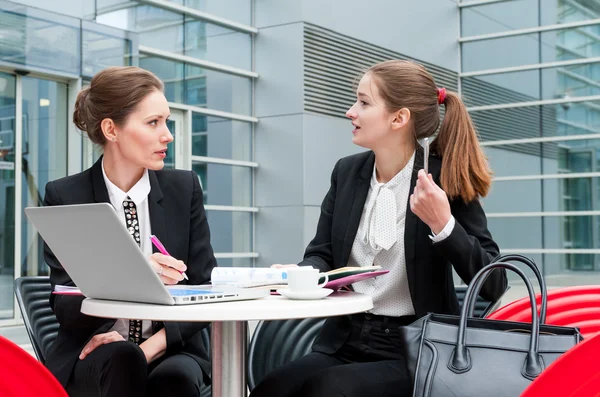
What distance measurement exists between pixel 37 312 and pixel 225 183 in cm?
662

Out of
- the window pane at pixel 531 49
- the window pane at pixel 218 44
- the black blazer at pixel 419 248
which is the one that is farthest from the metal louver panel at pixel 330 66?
the black blazer at pixel 419 248

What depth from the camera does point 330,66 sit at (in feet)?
29.7

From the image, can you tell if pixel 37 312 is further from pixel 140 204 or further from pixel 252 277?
pixel 252 277

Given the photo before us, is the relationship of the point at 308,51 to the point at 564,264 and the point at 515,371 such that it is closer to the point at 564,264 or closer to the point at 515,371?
the point at 564,264

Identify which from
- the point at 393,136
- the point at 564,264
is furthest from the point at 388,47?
the point at 393,136

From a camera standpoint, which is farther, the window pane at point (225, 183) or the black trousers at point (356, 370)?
the window pane at point (225, 183)

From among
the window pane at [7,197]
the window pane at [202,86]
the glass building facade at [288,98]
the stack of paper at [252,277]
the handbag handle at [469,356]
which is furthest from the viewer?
the window pane at [202,86]

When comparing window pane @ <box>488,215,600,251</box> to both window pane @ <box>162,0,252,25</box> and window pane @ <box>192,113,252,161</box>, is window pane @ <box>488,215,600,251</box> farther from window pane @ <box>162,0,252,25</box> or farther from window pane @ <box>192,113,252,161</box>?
window pane @ <box>162,0,252,25</box>

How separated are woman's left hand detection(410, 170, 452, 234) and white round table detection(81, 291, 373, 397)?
0.95 ft

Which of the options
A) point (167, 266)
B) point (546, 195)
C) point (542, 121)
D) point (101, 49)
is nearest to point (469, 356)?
point (167, 266)

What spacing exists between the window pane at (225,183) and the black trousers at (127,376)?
6.53m

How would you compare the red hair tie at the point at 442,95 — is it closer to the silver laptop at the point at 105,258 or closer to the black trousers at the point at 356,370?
the black trousers at the point at 356,370

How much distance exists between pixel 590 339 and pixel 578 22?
9.71 meters

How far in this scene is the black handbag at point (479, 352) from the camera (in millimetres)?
1520
